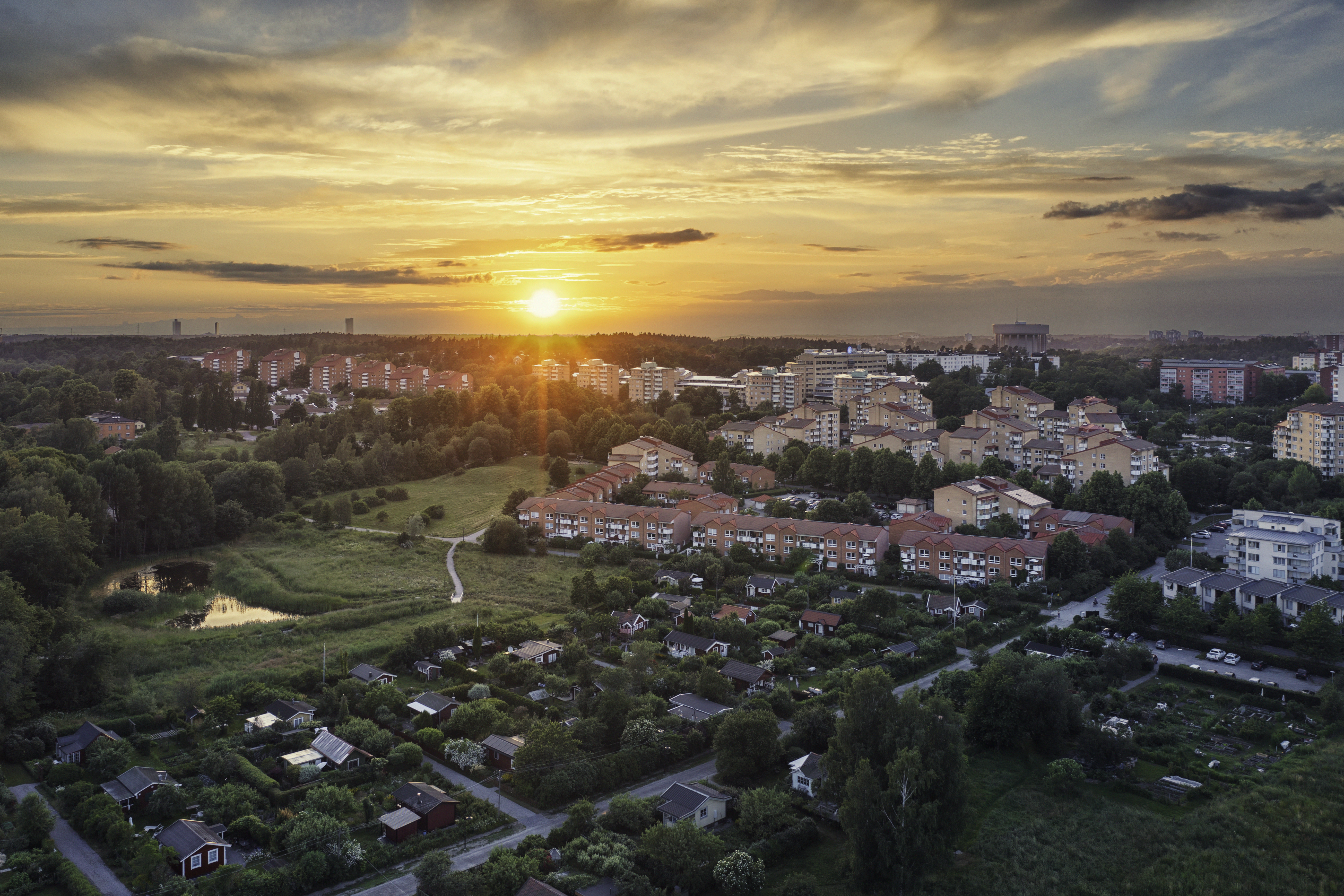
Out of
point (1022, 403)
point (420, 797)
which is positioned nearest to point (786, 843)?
point (420, 797)

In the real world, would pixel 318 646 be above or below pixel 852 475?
below

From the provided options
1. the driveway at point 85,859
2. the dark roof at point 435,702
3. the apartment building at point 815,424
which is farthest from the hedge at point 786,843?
the apartment building at point 815,424

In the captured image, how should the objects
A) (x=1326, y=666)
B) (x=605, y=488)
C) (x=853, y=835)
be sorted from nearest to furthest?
(x=853, y=835), (x=1326, y=666), (x=605, y=488)

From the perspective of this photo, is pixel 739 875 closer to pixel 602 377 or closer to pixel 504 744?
pixel 504 744

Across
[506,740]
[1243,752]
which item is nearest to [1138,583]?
[1243,752]

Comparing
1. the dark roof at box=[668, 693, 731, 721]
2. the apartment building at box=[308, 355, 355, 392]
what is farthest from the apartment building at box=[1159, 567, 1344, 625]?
the apartment building at box=[308, 355, 355, 392]

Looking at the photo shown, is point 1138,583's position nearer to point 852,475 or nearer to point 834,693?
point 834,693
